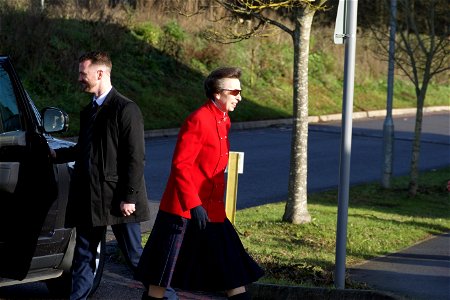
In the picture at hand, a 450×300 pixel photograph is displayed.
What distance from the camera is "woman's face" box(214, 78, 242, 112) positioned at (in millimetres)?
6430

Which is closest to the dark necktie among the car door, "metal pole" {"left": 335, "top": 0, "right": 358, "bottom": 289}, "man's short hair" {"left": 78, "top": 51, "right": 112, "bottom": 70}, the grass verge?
"man's short hair" {"left": 78, "top": 51, "right": 112, "bottom": 70}

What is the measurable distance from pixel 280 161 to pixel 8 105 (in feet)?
47.6

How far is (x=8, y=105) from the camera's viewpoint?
24.2 feet

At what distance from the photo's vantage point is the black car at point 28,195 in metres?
6.98

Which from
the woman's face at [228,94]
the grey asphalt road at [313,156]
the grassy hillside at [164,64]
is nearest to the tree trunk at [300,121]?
the grey asphalt road at [313,156]

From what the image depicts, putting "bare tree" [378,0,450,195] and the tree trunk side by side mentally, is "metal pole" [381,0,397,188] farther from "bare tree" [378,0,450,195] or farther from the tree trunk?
the tree trunk

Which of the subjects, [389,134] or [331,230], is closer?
[331,230]

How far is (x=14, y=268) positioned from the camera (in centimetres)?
708

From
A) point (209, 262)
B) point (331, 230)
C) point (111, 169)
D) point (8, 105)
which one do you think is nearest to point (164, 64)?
point (331, 230)

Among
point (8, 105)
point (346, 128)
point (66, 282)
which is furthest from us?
point (346, 128)

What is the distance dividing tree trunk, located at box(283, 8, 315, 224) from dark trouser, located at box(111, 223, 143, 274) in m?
5.30

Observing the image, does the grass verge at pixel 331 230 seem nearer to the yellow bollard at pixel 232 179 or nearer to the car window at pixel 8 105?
the yellow bollard at pixel 232 179

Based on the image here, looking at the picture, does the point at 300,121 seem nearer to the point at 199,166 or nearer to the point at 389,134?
the point at 199,166

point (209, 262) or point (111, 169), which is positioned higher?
point (111, 169)
